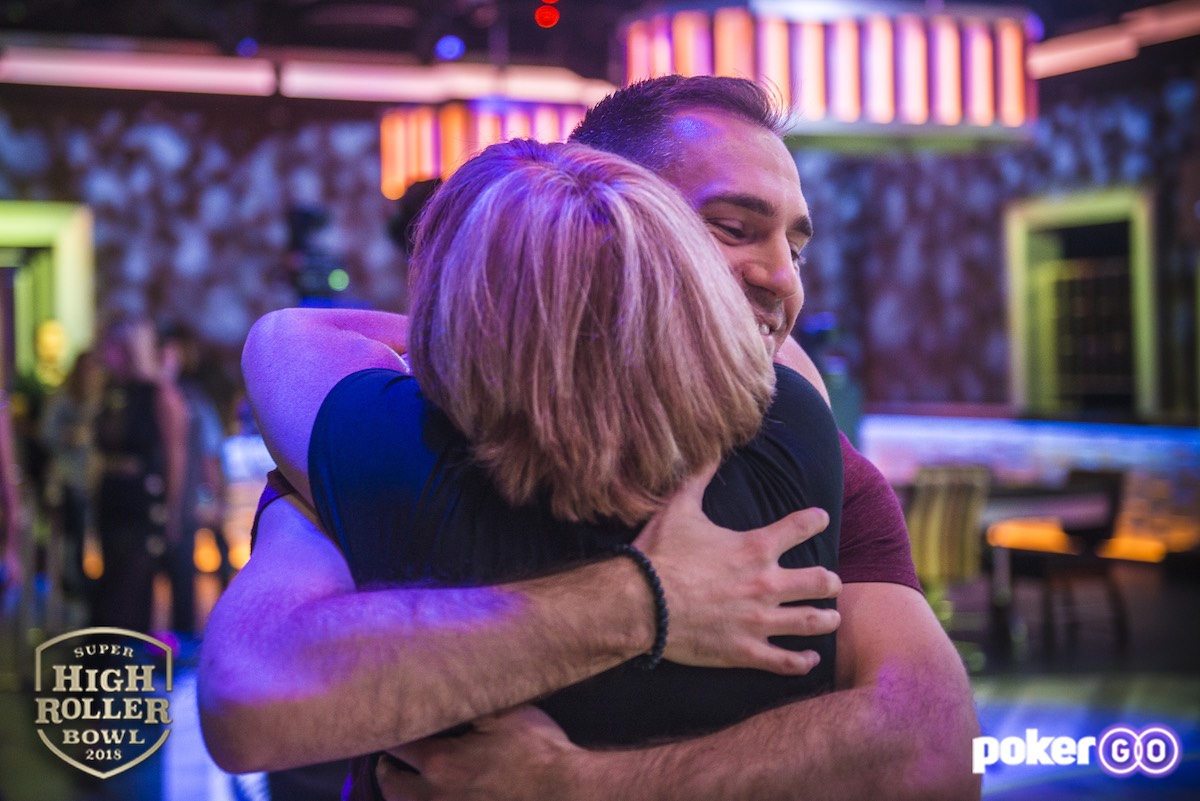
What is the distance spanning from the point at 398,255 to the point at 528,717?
7.44 m

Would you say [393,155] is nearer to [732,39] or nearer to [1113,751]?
[732,39]

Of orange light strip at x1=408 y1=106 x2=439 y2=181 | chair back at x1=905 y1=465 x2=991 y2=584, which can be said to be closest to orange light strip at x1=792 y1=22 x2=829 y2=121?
orange light strip at x1=408 y1=106 x2=439 y2=181

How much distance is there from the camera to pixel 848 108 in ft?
11.0

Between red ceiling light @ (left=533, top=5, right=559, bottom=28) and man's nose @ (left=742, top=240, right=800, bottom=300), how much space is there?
6057mm

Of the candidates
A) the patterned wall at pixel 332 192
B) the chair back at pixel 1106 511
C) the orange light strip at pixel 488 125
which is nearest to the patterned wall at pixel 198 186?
the patterned wall at pixel 332 192

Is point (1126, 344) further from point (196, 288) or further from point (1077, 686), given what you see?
point (196, 288)

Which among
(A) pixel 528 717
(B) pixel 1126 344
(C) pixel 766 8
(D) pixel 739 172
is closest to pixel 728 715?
(A) pixel 528 717

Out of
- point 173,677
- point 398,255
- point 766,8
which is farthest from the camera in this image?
point 398,255

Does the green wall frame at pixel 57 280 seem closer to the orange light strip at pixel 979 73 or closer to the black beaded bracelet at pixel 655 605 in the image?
the orange light strip at pixel 979 73

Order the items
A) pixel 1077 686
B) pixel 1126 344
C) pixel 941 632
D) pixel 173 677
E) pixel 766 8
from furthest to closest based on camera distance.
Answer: pixel 1126 344 → pixel 1077 686 → pixel 766 8 → pixel 173 677 → pixel 941 632

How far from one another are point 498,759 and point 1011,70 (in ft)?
10.6

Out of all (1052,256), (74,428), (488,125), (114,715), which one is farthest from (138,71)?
(114,715)

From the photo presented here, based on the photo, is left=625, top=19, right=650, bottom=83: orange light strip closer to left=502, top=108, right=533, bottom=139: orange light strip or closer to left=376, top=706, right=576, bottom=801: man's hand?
left=502, top=108, right=533, bottom=139: orange light strip

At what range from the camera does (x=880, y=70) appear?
3.35 m
